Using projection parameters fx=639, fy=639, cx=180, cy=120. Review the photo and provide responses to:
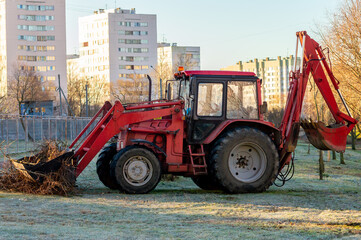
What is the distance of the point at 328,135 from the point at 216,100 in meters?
3.13

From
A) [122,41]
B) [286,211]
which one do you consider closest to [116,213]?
[286,211]

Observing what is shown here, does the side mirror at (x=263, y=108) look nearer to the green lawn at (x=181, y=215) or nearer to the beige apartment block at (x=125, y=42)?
the green lawn at (x=181, y=215)

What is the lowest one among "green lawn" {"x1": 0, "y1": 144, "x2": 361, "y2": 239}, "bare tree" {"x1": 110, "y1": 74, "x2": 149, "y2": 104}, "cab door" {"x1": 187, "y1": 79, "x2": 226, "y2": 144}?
"green lawn" {"x1": 0, "y1": 144, "x2": 361, "y2": 239}

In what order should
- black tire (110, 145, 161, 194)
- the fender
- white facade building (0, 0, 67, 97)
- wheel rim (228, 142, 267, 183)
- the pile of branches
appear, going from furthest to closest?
white facade building (0, 0, 67, 97), wheel rim (228, 142, 267, 183), the fender, black tire (110, 145, 161, 194), the pile of branches

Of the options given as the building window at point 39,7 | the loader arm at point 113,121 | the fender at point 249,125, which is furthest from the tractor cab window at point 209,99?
Result: the building window at point 39,7

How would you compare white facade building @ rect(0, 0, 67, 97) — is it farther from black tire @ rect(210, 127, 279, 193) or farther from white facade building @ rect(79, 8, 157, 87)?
black tire @ rect(210, 127, 279, 193)

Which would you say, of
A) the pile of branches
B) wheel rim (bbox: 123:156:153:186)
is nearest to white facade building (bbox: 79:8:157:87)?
the pile of branches

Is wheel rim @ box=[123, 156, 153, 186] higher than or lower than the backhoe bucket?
lower

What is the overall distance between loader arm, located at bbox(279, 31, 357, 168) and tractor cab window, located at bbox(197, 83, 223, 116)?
2.01 metres

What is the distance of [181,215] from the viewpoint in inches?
460

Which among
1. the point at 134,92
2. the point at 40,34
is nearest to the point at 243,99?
the point at 134,92

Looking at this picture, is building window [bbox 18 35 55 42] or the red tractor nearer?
the red tractor

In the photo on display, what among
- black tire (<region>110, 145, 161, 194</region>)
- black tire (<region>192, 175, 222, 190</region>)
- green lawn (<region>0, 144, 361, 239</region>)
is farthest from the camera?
black tire (<region>192, 175, 222, 190</region>)

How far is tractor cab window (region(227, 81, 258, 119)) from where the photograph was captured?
15.3m
